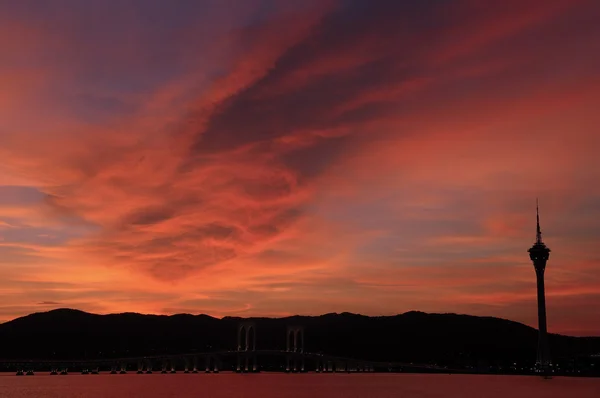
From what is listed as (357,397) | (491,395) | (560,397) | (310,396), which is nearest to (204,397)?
(310,396)

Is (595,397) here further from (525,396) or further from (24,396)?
(24,396)

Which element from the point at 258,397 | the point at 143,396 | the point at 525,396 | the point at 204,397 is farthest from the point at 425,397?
the point at 143,396

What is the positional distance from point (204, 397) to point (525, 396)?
77908mm

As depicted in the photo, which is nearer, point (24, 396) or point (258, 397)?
point (258, 397)

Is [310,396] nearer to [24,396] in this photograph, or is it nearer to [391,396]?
[391,396]

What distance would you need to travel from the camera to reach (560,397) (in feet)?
585

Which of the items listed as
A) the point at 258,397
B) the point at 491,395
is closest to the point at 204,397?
the point at 258,397

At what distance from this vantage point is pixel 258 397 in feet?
572

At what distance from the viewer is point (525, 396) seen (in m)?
179

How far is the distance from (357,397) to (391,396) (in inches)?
338

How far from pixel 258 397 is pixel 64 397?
4912 cm

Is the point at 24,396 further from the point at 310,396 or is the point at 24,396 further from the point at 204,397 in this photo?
the point at 310,396

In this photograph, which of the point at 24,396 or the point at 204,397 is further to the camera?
the point at 24,396

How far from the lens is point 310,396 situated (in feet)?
589
